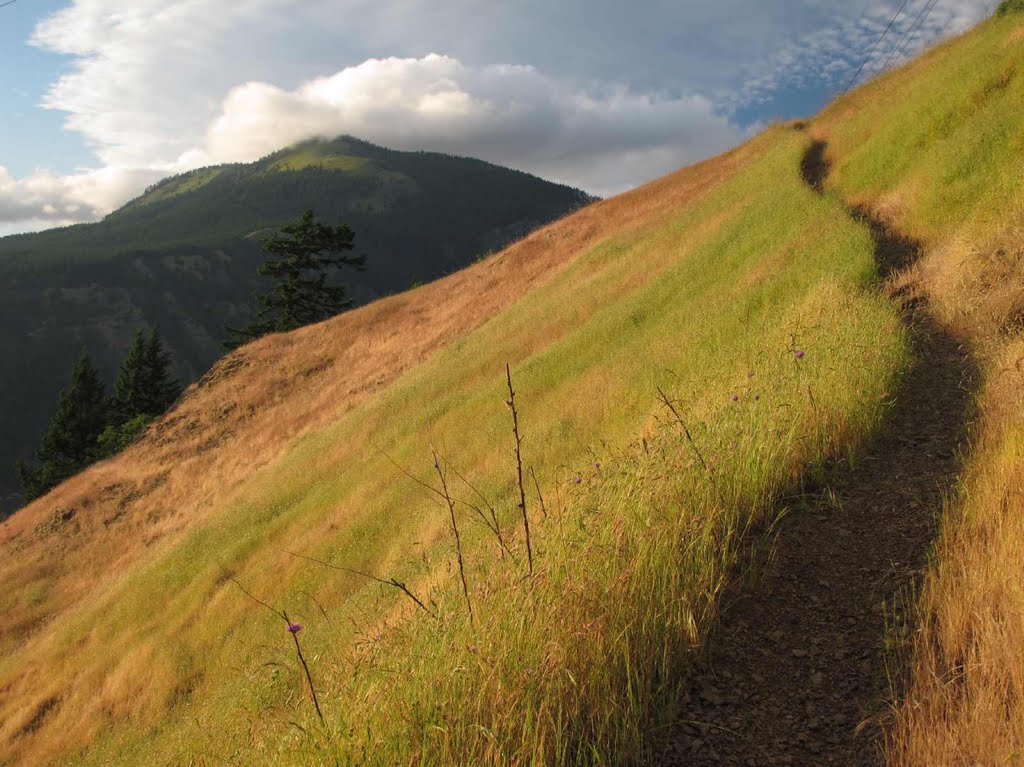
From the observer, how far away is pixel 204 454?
86.6 ft

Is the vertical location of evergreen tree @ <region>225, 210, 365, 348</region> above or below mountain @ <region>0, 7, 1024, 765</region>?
above

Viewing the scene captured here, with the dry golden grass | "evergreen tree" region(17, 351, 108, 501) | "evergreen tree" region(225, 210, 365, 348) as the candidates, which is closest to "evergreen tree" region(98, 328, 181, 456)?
"evergreen tree" region(17, 351, 108, 501)

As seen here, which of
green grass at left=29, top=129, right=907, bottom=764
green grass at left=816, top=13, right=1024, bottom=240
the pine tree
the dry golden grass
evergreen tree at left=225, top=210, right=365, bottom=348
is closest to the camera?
green grass at left=29, top=129, right=907, bottom=764

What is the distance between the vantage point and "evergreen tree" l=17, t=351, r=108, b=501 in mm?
50031

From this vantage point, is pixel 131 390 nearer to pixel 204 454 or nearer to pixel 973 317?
pixel 204 454

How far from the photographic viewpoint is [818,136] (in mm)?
25594

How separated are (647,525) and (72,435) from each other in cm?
5988

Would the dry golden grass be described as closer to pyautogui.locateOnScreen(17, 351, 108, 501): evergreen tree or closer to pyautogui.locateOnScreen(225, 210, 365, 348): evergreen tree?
pyautogui.locateOnScreen(225, 210, 365, 348): evergreen tree

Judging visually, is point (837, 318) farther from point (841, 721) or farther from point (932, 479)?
point (841, 721)

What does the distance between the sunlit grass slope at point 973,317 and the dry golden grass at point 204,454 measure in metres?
6.41

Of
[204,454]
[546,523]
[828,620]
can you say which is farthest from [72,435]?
[828,620]

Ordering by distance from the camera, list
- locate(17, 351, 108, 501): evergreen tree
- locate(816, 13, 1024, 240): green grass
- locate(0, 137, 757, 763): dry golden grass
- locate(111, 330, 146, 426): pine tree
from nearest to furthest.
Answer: locate(816, 13, 1024, 240): green grass
locate(0, 137, 757, 763): dry golden grass
locate(17, 351, 108, 501): evergreen tree
locate(111, 330, 146, 426): pine tree

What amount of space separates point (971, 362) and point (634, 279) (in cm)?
1223

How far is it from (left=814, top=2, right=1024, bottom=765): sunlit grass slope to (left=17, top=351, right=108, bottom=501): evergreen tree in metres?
55.3
